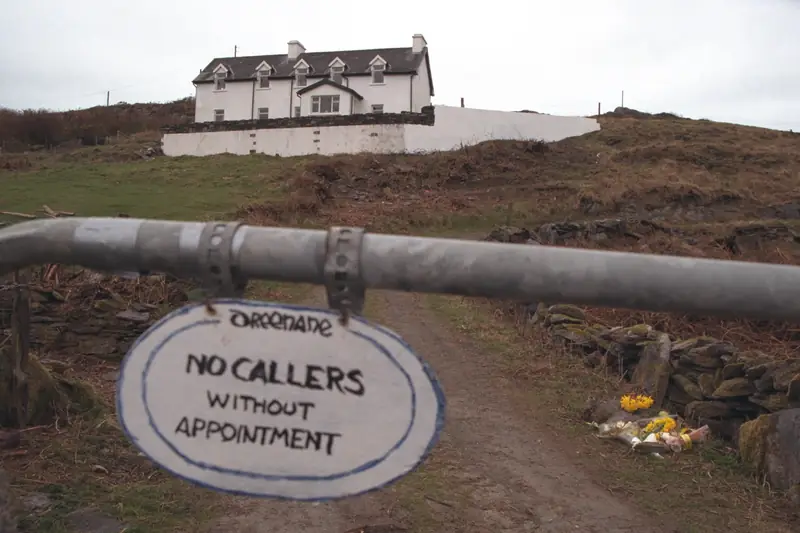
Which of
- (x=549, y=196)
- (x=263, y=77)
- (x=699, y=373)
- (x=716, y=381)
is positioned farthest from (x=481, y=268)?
(x=263, y=77)

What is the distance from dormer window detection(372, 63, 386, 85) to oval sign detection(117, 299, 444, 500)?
33.4 meters

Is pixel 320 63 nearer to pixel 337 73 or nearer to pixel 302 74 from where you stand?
pixel 302 74

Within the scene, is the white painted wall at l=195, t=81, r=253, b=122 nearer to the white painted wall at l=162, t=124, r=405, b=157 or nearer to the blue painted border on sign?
the white painted wall at l=162, t=124, r=405, b=157

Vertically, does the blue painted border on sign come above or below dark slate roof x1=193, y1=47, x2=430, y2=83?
below

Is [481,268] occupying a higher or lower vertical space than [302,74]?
lower

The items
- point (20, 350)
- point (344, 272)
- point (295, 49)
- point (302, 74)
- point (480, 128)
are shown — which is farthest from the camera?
point (295, 49)

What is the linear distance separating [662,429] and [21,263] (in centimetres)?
591

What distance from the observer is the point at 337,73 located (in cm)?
3384

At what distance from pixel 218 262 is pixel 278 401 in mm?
295

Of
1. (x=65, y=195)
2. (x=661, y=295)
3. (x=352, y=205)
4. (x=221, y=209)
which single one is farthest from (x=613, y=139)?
(x=661, y=295)

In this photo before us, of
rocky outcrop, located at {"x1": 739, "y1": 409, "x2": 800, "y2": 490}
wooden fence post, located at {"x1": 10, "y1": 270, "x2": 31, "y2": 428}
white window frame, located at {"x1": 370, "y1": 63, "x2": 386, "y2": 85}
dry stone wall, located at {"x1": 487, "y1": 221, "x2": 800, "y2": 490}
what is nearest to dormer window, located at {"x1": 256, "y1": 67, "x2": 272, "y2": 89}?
white window frame, located at {"x1": 370, "y1": 63, "x2": 386, "y2": 85}

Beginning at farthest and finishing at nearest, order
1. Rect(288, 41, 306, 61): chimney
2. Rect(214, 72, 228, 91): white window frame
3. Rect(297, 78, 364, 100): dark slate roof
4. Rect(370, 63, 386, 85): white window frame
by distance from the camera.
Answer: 1. Rect(288, 41, 306, 61): chimney
2. Rect(214, 72, 228, 91): white window frame
3. Rect(370, 63, 386, 85): white window frame
4. Rect(297, 78, 364, 100): dark slate roof

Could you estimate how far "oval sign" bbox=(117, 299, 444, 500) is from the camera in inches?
47.3

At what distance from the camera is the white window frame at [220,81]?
A: 3569cm
